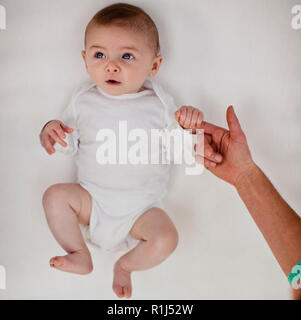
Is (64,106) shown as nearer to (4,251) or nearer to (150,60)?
(150,60)

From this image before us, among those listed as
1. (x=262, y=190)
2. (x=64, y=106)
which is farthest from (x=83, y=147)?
(x=262, y=190)

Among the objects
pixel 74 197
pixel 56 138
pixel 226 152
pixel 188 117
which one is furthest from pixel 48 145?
pixel 226 152

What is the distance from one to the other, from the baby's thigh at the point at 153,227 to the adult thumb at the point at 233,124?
0.28m

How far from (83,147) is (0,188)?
11.2 inches

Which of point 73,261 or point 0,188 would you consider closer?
point 73,261

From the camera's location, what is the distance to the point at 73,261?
943 millimetres

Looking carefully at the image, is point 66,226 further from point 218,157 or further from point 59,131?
point 218,157

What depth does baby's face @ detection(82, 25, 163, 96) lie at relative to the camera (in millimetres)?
935

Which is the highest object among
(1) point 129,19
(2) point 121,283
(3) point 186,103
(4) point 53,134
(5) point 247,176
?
(1) point 129,19

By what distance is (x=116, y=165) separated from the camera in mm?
1024

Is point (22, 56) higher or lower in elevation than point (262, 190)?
higher

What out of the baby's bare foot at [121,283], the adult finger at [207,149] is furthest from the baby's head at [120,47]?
the baby's bare foot at [121,283]

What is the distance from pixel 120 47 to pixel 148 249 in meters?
0.52
